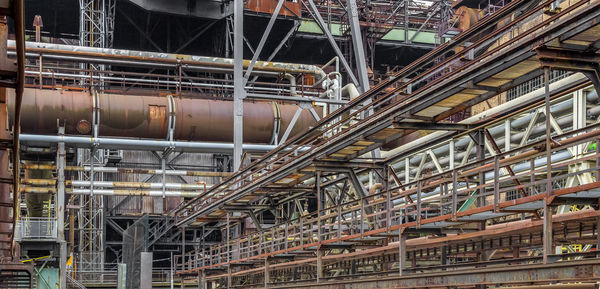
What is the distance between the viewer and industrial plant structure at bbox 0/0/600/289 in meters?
12.5

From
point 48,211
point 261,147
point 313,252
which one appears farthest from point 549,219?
point 48,211

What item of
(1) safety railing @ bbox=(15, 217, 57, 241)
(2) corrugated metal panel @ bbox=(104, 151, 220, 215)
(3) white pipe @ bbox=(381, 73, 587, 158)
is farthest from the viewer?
(2) corrugated metal panel @ bbox=(104, 151, 220, 215)

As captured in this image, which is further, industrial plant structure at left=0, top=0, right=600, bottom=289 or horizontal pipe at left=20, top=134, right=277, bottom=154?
horizontal pipe at left=20, top=134, right=277, bottom=154

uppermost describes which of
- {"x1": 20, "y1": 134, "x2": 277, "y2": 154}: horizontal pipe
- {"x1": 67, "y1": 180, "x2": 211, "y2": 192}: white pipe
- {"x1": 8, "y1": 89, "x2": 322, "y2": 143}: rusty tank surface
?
{"x1": 8, "y1": 89, "x2": 322, "y2": 143}: rusty tank surface

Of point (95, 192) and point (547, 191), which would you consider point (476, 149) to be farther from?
point (95, 192)

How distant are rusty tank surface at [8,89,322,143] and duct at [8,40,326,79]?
1.85 metres

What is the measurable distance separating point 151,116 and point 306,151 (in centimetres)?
1080

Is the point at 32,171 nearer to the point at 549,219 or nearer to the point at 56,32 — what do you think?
the point at 56,32

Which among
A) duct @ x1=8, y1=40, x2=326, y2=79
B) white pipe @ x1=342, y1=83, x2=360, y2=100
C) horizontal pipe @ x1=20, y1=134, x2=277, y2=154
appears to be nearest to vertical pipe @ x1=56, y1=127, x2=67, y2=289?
horizontal pipe @ x1=20, y1=134, x2=277, y2=154

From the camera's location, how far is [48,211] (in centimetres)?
3488

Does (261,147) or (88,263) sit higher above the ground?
(261,147)

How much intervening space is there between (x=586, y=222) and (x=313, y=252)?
10572mm

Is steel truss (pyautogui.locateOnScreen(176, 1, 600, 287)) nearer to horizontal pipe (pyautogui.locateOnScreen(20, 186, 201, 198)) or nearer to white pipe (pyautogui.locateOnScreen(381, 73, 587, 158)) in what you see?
white pipe (pyautogui.locateOnScreen(381, 73, 587, 158))

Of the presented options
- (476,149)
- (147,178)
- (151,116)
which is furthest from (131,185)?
(476,149)
